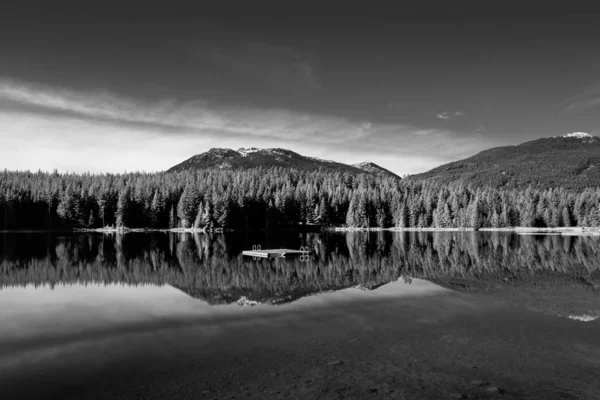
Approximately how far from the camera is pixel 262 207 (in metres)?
151

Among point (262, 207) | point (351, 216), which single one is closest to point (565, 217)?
point (351, 216)

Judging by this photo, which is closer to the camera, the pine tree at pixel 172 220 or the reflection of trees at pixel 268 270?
the reflection of trees at pixel 268 270

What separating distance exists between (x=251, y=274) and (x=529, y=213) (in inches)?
5701

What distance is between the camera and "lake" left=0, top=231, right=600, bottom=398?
43.2 ft

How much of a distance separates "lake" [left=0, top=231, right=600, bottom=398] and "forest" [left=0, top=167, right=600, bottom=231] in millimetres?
100303

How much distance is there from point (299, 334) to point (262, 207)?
435 feet

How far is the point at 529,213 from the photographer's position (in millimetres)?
153250

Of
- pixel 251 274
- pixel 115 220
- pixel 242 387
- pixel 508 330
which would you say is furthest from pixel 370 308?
pixel 115 220

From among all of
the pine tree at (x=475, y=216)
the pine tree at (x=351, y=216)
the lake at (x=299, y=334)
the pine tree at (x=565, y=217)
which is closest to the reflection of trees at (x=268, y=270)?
the lake at (x=299, y=334)

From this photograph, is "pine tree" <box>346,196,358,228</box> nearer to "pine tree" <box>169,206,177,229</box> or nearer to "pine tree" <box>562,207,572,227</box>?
"pine tree" <box>169,206,177,229</box>

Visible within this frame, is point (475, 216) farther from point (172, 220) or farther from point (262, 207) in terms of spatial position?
point (172, 220)

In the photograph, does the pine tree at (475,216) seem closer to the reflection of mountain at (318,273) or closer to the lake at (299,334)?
the reflection of mountain at (318,273)

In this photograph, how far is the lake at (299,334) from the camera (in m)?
13.2

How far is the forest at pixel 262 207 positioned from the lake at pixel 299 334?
10030cm
